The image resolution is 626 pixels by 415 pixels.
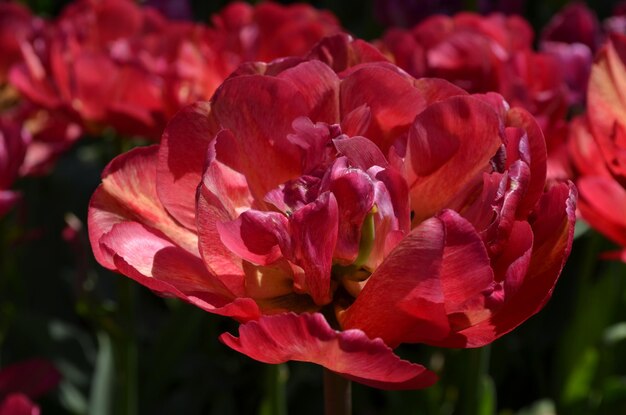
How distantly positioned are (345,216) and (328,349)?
0.10 m

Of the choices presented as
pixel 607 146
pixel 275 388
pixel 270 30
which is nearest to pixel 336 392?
pixel 607 146

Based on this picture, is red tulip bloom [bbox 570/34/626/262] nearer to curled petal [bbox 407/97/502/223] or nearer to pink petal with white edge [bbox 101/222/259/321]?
curled petal [bbox 407/97/502/223]

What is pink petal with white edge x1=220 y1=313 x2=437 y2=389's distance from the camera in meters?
0.53

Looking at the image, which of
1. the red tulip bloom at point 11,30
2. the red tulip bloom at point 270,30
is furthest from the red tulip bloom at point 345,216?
the red tulip bloom at point 11,30

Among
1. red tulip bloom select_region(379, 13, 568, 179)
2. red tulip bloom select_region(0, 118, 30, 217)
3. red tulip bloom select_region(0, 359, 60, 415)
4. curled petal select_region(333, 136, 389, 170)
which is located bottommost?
red tulip bloom select_region(0, 359, 60, 415)

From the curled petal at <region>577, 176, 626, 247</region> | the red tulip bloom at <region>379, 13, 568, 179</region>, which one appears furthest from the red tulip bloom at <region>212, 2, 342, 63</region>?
the curled petal at <region>577, 176, 626, 247</region>

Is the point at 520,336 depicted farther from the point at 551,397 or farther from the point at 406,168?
the point at 406,168

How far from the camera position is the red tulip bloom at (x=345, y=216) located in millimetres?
563

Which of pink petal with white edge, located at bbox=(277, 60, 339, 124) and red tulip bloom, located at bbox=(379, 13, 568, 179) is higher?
pink petal with white edge, located at bbox=(277, 60, 339, 124)

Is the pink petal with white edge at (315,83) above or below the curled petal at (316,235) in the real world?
above

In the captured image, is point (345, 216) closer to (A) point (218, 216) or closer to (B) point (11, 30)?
(A) point (218, 216)

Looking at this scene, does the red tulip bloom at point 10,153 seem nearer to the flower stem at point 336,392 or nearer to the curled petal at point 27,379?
the curled petal at point 27,379

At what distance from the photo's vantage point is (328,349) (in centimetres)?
54

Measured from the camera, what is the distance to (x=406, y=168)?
65 cm
